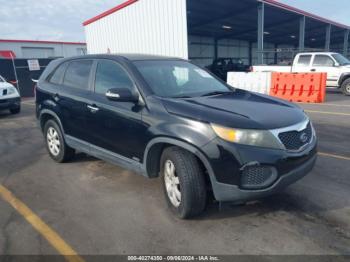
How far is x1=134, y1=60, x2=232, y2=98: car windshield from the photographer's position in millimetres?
3820

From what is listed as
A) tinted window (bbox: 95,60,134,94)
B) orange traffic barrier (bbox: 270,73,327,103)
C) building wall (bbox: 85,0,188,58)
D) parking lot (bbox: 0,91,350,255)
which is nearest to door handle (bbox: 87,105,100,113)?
tinted window (bbox: 95,60,134,94)

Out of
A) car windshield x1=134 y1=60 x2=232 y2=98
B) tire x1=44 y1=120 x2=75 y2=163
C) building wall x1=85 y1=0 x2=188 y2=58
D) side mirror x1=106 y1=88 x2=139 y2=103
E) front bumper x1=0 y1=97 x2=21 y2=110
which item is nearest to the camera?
side mirror x1=106 y1=88 x2=139 y2=103

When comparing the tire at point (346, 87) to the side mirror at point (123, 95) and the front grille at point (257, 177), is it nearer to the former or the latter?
the front grille at point (257, 177)

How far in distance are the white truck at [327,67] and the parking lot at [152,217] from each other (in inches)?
398

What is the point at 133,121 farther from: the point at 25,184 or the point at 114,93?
the point at 25,184

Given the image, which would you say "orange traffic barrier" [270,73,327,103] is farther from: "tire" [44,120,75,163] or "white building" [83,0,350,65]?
"tire" [44,120,75,163]

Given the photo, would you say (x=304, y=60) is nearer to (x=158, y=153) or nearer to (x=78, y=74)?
(x=78, y=74)

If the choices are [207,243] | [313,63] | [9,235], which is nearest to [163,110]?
[207,243]

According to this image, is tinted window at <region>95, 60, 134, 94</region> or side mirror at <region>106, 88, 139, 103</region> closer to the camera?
side mirror at <region>106, 88, 139, 103</region>

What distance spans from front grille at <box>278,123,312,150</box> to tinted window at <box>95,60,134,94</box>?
185cm

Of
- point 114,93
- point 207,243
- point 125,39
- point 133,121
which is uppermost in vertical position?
point 125,39

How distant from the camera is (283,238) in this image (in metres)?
3.01

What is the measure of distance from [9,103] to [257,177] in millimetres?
10933

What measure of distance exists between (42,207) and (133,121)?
1542mm
